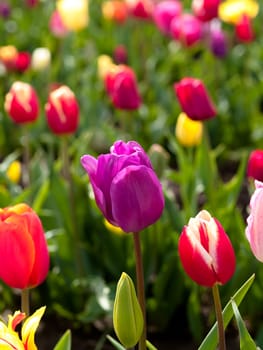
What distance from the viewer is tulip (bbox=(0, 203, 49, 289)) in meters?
1.34

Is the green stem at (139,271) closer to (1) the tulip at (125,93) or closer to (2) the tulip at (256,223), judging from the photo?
(2) the tulip at (256,223)

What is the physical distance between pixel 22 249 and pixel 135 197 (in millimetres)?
201

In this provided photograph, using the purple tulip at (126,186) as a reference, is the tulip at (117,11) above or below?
below

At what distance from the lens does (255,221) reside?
4.07ft

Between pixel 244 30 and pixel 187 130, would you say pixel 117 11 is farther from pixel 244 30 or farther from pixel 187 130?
pixel 187 130

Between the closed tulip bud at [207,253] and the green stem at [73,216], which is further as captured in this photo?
the green stem at [73,216]

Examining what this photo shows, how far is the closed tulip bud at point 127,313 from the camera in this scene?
1245 mm

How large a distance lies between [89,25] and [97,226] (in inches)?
109

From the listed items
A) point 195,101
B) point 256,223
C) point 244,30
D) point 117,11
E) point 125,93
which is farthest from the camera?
point 117,11

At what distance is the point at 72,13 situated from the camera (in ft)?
13.6

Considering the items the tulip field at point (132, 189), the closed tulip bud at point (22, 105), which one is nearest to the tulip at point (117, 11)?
the tulip field at point (132, 189)

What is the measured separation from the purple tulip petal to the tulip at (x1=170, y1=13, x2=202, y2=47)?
2.41 meters

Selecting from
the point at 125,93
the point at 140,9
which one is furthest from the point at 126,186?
the point at 140,9

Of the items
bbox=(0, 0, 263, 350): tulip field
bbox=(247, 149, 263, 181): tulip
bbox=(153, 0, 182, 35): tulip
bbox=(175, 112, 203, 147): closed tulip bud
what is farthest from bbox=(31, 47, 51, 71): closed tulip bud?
bbox=(247, 149, 263, 181): tulip
